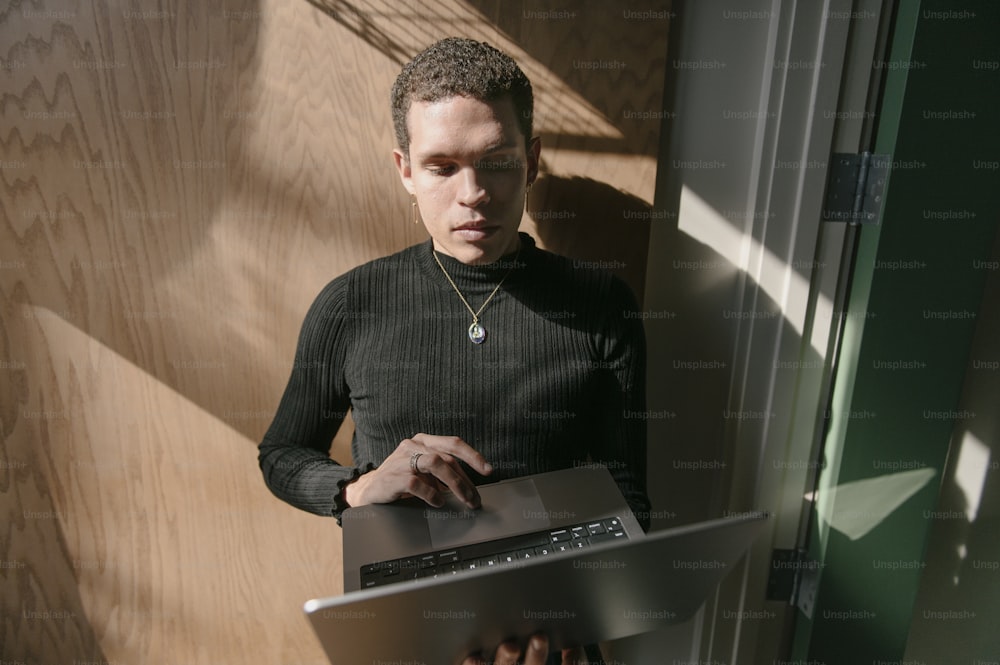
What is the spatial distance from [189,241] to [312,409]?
49 centimetres

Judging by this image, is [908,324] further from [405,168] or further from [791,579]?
[405,168]

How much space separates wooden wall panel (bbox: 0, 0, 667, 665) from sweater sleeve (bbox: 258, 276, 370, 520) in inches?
9.2

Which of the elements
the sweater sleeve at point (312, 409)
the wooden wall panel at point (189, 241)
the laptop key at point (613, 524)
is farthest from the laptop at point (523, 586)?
the wooden wall panel at point (189, 241)

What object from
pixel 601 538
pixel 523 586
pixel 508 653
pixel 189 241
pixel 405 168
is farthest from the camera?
pixel 189 241

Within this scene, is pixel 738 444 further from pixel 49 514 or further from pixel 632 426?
pixel 49 514

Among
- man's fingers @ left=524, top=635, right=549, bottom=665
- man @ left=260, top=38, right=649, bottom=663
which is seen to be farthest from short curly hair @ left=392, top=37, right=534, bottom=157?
man's fingers @ left=524, top=635, right=549, bottom=665

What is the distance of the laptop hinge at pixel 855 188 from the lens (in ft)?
3.77

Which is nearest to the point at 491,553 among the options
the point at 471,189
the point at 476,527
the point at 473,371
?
the point at 476,527

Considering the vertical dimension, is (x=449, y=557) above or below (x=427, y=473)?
below

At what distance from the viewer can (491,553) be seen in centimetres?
95

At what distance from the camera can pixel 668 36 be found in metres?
1.29

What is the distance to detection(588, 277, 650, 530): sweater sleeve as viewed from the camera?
1192 millimetres

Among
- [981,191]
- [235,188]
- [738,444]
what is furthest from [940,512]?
[235,188]

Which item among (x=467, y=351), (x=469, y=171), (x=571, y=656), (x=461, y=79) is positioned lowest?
(x=571, y=656)
